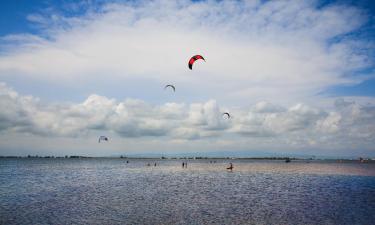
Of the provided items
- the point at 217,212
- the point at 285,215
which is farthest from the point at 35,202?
the point at 285,215

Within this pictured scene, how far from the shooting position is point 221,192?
125 feet

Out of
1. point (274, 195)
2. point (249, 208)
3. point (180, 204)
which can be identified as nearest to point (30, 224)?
point (180, 204)

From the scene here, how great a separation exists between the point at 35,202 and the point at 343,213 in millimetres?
26619

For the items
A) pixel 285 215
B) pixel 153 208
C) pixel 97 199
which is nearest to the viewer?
pixel 285 215

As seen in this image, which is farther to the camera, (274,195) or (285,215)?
A: (274,195)

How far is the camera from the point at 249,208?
89.2 ft

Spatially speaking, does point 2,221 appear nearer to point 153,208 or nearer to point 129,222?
point 129,222

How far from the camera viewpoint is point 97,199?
32.5 m

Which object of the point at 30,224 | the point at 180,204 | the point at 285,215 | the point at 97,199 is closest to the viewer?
the point at 30,224

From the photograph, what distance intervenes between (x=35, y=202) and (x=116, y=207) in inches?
336

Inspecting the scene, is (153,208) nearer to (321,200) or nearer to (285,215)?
(285,215)

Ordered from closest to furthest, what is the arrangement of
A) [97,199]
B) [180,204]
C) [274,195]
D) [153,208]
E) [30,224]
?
[30,224]
[153,208]
[180,204]
[97,199]
[274,195]

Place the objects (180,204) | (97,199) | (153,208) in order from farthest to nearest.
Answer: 1. (97,199)
2. (180,204)
3. (153,208)

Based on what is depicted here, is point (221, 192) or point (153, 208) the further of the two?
point (221, 192)
